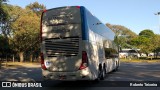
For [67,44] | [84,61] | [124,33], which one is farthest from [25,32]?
[124,33]

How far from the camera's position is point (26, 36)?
51094 millimetres

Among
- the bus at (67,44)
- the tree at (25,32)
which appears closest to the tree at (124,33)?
the tree at (25,32)

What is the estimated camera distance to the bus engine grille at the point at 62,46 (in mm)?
14375

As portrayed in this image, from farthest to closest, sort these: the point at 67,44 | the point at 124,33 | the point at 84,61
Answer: the point at 124,33
the point at 67,44
the point at 84,61

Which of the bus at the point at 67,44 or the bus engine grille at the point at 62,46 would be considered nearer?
the bus at the point at 67,44

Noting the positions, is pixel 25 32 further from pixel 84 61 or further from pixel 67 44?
pixel 84 61

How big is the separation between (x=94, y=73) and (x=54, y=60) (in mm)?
2213

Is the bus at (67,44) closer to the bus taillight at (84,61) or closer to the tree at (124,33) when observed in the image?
the bus taillight at (84,61)

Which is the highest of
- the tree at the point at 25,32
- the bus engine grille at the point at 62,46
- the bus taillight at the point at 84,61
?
the tree at the point at 25,32

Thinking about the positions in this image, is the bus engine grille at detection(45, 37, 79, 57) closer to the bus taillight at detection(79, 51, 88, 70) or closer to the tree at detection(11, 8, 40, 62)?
the bus taillight at detection(79, 51, 88, 70)

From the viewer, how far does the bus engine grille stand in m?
14.4

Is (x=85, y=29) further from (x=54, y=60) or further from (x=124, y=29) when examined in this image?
(x=124, y=29)

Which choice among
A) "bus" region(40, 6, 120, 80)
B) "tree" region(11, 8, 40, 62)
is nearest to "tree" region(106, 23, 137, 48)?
"tree" region(11, 8, 40, 62)

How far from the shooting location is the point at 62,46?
1454 centimetres
